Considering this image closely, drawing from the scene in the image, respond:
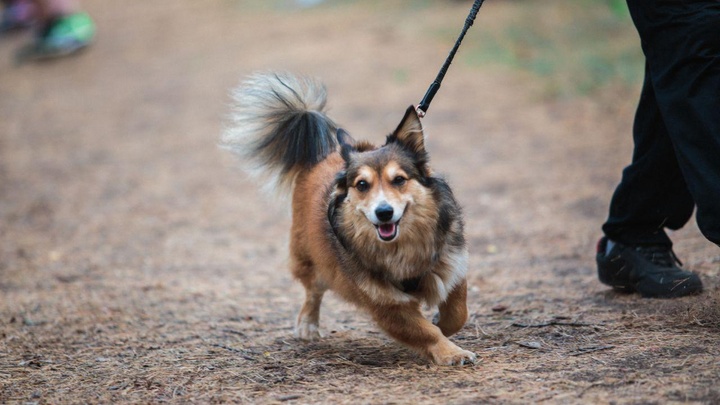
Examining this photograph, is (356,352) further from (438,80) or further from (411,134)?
(438,80)

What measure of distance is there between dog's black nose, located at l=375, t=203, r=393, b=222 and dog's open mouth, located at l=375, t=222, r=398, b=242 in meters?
0.07

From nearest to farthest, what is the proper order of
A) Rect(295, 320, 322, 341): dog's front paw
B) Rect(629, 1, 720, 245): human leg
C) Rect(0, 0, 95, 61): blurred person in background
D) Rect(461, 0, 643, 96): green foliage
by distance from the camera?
Rect(629, 1, 720, 245): human leg < Rect(295, 320, 322, 341): dog's front paw < Rect(461, 0, 643, 96): green foliage < Rect(0, 0, 95, 61): blurred person in background

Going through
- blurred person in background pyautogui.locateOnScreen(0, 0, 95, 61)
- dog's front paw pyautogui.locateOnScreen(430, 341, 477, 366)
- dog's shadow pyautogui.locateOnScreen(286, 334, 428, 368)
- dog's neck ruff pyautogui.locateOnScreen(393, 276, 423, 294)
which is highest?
blurred person in background pyautogui.locateOnScreen(0, 0, 95, 61)

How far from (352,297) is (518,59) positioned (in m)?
8.91

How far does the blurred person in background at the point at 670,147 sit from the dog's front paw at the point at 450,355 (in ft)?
4.36

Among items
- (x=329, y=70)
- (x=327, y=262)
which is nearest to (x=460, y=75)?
(x=329, y=70)

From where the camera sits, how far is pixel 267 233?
8.28 meters

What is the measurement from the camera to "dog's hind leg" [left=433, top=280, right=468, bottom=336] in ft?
13.9

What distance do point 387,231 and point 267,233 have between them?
14.9 feet

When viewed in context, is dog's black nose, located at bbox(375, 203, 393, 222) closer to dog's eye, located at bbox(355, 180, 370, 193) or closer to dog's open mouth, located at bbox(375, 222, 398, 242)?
dog's open mouth, located at bbox(375, 222, 398, 242)

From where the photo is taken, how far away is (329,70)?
1300 centimetres

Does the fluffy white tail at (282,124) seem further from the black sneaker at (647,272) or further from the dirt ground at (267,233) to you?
the black sneaker at (647,272)

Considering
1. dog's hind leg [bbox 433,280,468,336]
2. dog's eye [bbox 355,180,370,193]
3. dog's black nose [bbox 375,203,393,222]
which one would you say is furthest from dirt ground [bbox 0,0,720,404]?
dog's eye [bbox 355,180,370,193]

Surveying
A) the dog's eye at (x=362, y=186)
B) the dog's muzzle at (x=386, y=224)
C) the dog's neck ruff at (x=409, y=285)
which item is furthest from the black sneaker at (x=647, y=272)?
the dog's eye at (x=362, y=186)
